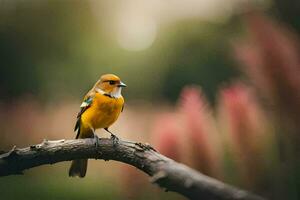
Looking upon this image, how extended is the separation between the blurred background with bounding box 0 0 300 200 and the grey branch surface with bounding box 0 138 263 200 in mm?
64

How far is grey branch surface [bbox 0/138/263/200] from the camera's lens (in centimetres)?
42

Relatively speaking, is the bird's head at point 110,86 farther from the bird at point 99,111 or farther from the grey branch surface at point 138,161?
the grey branch surface at point 138,161

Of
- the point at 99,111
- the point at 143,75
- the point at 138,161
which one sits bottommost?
the point at 138,161

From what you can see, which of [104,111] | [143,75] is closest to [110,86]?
[104,111]

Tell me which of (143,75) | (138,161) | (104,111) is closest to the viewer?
(138,161)

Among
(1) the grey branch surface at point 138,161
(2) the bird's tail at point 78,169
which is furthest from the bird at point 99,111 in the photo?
(1) the grey branch surface at point 138,161

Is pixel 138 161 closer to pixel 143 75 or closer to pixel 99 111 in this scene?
pixel 99 111

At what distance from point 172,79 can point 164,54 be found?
0.07 meters

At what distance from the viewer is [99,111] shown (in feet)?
2.40

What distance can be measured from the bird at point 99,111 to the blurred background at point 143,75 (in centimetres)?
5

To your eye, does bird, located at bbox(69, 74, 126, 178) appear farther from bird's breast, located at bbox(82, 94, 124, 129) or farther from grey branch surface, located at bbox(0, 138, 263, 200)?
grey branch surface, located at bbox(0, 138, 263, 200)

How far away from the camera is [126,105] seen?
0.85m

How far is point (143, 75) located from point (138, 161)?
410 millimetres

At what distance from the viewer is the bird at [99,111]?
0.73m
